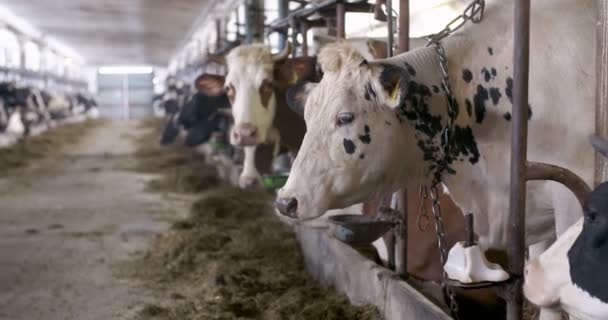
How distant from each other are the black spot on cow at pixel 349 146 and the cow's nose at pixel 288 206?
26 centimetres

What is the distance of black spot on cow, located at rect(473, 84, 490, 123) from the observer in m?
2.49

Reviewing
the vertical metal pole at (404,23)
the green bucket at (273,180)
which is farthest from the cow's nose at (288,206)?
the green bucket at (273,180)

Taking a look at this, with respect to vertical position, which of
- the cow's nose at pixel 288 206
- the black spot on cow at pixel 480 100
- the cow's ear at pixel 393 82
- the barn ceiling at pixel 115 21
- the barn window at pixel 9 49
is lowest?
the cow's nose at pixel 288 206

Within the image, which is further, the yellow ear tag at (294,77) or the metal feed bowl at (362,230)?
the yellow ear tag at (294,77)

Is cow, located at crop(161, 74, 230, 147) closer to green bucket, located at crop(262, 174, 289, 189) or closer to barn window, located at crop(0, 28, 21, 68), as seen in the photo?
green bucket, located at crop(262, 174, 289, 189)

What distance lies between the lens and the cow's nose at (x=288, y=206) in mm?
2463

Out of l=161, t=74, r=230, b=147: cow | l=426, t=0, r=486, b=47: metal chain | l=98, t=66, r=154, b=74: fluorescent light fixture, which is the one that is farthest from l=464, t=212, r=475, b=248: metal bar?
l=98, t=66, r=154, b=74: fluorescent light fixture

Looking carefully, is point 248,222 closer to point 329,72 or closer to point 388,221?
point 388,221

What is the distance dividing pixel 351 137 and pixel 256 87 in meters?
2.93

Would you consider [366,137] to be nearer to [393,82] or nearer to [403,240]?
[393,82]

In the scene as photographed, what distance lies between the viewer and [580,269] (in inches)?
66.4

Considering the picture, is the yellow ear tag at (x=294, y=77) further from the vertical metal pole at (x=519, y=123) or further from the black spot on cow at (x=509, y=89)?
the vertical metal pole at (x=519, y=123)

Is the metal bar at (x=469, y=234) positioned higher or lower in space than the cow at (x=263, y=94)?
lower

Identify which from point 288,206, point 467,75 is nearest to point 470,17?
point 467,75
